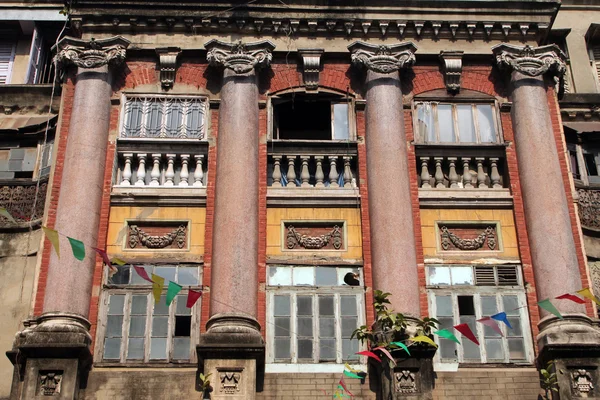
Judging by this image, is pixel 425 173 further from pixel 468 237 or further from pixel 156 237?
pixel 156 237

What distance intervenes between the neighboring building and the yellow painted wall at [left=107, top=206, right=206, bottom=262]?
0.04 m

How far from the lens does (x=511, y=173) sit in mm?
17344

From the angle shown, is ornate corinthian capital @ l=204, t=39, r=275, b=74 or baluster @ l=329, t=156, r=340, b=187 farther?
ornate corinthian capital @ l=204, t=39, r=275, b=74

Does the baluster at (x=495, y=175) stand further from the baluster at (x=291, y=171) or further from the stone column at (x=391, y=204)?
the baluster at (x=291, y=171)

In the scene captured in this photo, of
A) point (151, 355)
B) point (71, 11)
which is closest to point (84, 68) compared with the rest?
point (71, 11)

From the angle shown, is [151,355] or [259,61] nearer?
[151,355]

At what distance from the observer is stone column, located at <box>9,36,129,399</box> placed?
1431 centimetres

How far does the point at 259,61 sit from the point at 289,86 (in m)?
0.81

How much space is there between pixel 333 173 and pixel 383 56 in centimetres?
270

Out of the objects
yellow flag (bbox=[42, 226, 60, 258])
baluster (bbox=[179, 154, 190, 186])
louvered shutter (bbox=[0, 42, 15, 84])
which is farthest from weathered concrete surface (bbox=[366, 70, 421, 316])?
louvered shutter (bbox=[0, 42, 15, 84])

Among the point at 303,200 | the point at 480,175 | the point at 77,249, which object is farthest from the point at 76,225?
the point at 480,175

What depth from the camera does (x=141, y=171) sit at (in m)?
17.2

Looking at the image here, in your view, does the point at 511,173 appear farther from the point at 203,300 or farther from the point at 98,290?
the point at 98,290

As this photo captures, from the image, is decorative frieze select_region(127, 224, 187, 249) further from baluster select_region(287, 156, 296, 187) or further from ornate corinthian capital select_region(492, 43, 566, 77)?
ornate corinthian capital select_region(492, 43, 566, 77)
